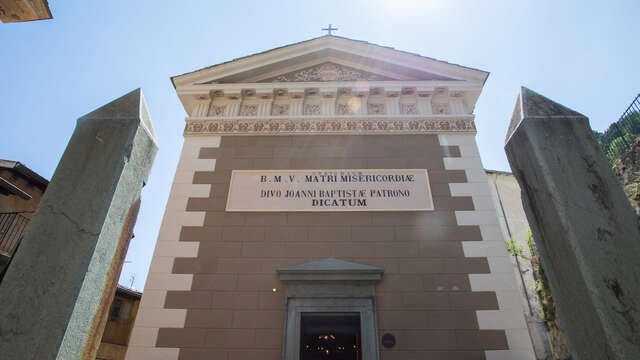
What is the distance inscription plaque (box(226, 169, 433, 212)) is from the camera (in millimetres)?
7281

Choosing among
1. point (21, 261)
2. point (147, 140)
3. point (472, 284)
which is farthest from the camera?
point (472, 284)

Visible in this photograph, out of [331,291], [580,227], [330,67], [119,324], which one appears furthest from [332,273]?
[119,324]

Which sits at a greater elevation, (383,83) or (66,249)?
(383,83)

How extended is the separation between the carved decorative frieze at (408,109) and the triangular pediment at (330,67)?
0.83 meters

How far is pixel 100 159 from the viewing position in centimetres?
260

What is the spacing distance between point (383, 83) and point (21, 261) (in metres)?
8.09

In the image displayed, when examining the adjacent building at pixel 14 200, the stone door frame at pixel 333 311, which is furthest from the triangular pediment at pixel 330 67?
the adjacent building at pixel 14 200

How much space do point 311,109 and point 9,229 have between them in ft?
48.1

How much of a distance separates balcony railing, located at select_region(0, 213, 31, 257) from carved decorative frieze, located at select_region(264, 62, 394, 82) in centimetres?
1325

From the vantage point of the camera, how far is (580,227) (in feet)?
7.80

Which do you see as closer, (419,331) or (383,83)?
(419,331)

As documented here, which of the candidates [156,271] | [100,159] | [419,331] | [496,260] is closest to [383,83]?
[496,260]

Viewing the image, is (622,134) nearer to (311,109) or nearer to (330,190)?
(330,190)

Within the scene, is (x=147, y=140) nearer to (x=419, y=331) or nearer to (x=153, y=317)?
(x=153, y=317)
